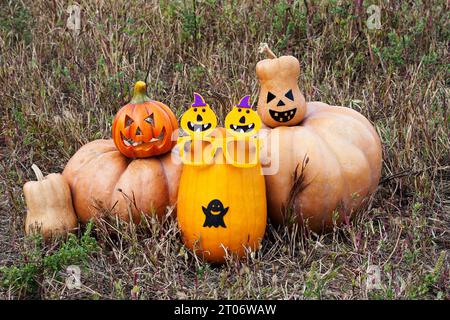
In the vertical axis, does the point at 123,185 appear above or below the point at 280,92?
below

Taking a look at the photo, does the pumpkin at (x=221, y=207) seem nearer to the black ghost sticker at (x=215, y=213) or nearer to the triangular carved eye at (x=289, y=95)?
the black ghost sticker at (x=215, y=213)

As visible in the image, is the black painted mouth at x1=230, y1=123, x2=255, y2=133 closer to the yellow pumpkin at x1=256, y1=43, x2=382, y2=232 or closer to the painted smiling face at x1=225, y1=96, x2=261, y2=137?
the painted smiling face at x1=225, y1=96, x2=261, y2=137

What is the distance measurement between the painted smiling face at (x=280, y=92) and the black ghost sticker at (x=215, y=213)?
0.56m

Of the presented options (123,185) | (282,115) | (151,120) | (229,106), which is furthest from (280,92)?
(229,106)

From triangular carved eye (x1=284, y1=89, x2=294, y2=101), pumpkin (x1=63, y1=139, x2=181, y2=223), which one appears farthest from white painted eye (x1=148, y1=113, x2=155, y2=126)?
triangular carved eye (x1=284, y1=89, x2=294, y2=101)

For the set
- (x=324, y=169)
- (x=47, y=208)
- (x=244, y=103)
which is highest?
(x=244, y=103)

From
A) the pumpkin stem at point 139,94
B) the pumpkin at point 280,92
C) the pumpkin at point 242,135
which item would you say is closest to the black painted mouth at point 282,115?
the pumpkin at point 280,92

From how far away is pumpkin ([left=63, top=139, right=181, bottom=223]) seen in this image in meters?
3.54

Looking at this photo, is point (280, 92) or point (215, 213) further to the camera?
point (280, 92)

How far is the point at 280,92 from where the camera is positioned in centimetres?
356

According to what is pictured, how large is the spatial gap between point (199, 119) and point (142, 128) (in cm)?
33

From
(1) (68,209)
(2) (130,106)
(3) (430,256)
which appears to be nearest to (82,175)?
(1) (68,209)

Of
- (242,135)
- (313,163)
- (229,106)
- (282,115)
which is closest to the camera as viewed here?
(242,135)

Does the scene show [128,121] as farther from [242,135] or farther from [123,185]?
[242,135]
